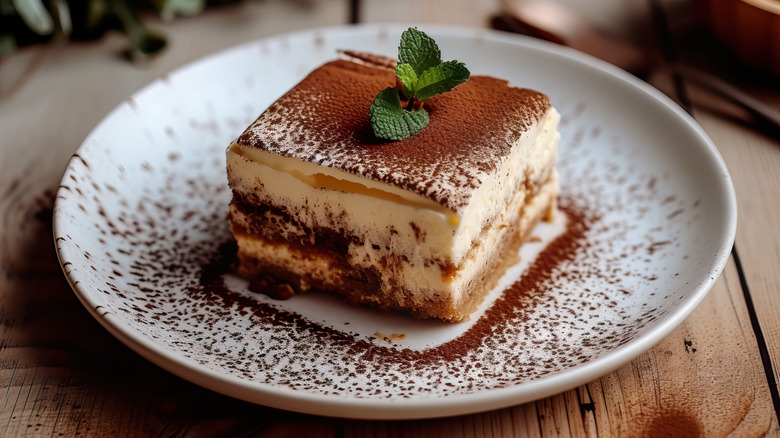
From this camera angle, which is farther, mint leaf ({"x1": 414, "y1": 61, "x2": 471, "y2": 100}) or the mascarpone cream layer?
mint leaf ({"x1": 414, "y1": 61, "x2": 471, "y2": 100})

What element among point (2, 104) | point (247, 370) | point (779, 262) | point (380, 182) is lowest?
point (2, 104)

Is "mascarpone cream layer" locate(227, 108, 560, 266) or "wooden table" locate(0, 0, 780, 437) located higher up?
"mascarpone cream layer" locate(227, 108, 560, 266)

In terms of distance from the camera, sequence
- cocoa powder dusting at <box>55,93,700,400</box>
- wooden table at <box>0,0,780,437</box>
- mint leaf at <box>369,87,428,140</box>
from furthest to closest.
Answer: mint leaf at <box>369,87,428,140</box>, cocoa powder dusting at <box>55,93,700,400</box>, wooden table at <box>0,0,780,437</box>

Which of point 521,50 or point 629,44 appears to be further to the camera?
point 629,44

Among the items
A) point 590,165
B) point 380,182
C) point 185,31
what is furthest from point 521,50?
point 185,31

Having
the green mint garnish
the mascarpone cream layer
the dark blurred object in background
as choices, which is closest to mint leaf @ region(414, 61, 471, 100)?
the green mint garnish

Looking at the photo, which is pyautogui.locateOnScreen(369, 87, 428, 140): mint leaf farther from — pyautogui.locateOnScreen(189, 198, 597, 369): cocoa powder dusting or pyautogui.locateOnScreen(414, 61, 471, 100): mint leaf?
pyautogui.locateOnScreen(189, 198, 597, 369): cocoa powder dusting

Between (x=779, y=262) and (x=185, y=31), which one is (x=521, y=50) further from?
(x=185, y=31)

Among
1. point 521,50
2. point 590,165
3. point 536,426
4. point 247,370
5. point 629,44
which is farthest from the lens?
point 629,44
